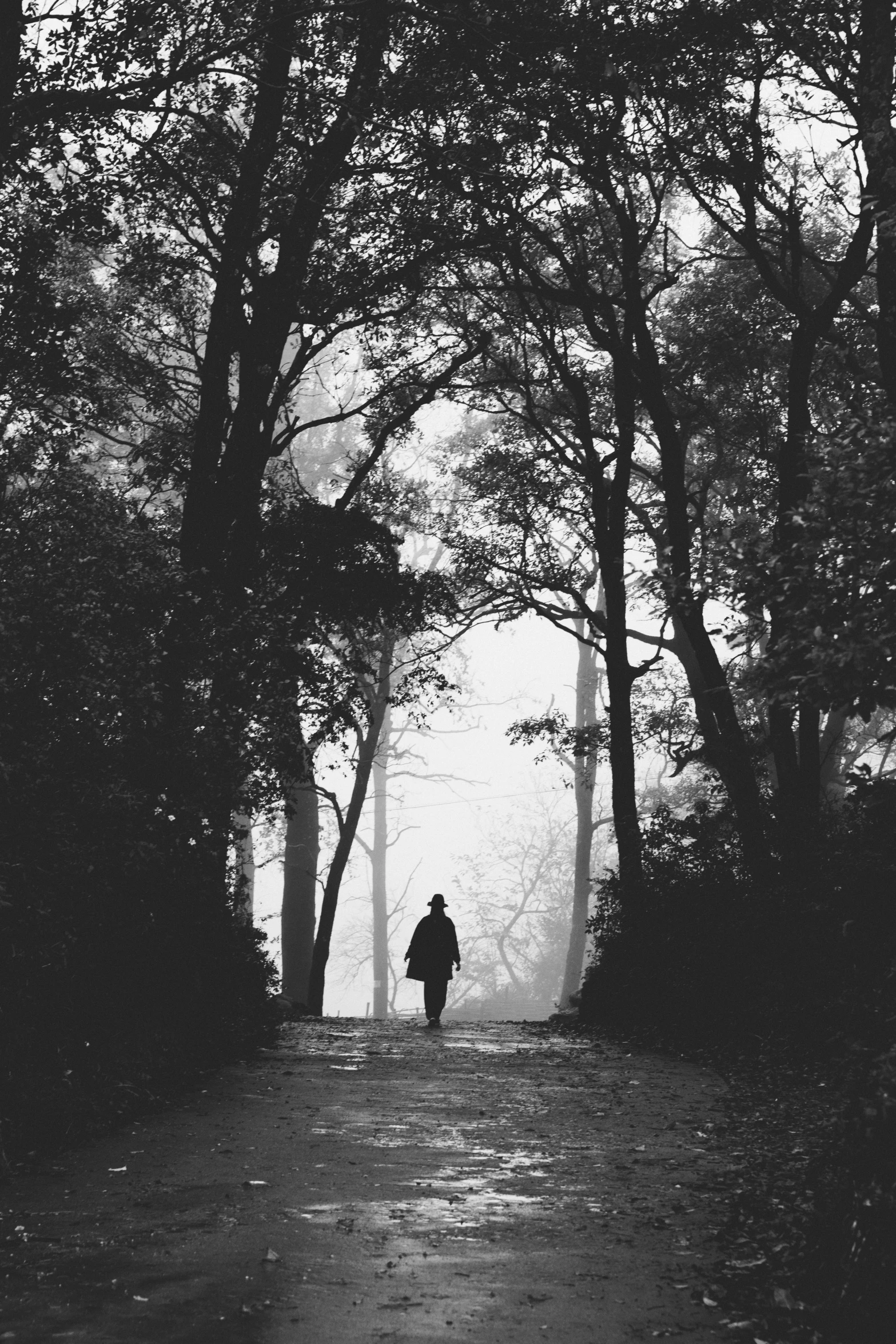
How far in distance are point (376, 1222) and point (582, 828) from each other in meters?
34.0

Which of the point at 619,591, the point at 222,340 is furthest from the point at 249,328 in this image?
the point at 619,591

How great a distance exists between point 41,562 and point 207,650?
2.83 meters

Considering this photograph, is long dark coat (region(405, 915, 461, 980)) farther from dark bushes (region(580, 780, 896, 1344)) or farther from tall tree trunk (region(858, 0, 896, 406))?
tall tree trunk (region(858, 0, 896, 406))

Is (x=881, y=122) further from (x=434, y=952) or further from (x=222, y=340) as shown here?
(x=434, y=952)

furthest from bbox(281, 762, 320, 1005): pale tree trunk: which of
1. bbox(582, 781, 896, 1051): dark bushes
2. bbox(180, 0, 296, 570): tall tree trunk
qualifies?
Result: bbox(180, 0, 296, 570): tall tree trunk

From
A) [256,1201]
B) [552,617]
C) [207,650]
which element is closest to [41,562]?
[207,650]

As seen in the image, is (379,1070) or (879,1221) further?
(379,1070)

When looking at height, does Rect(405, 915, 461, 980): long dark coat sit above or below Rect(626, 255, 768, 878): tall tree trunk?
below

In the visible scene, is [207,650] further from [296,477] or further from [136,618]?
[296,477]

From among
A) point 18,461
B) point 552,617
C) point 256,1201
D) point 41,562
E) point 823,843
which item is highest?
point 552,617

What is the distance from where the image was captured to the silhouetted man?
17.3 m

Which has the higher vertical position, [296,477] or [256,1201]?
[296,477]

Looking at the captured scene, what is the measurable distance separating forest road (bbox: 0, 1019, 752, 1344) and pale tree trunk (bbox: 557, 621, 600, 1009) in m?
28.2

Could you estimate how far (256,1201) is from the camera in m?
5.96
